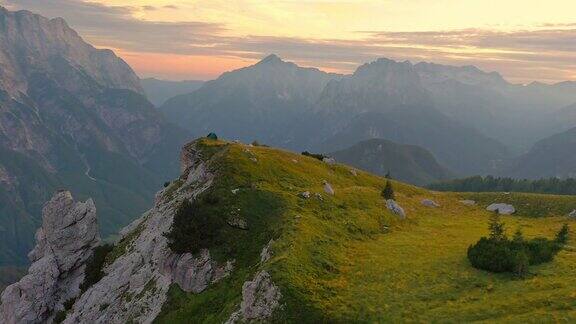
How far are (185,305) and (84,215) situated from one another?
51.6 meters

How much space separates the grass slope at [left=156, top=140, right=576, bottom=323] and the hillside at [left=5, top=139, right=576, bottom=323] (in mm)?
141

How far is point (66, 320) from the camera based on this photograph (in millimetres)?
65312

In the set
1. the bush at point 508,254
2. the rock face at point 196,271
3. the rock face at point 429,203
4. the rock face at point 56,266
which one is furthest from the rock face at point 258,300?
the rock face at point 429,203

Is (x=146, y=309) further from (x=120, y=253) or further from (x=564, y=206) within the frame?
(x=564, y=206)

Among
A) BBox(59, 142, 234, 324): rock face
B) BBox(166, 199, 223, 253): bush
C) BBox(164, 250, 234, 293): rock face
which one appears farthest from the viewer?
BBox(166, 199, 223, 253): bush

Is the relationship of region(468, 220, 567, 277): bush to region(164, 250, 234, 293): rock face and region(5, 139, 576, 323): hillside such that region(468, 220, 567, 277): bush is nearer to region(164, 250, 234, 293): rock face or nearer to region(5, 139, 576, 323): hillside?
region(5, 139, 576, 323): hillside

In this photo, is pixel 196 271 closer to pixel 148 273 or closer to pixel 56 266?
pixel 148 273

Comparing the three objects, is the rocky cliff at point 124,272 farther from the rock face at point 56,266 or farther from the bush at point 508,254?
the bush at point 508,254

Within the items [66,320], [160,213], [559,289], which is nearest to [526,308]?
[559,289]

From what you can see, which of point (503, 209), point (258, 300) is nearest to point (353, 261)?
point (258, 300)

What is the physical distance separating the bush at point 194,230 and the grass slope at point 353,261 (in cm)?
136

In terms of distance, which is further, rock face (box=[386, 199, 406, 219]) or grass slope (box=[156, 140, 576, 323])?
rock face (box=[386, 199, 406, 219])

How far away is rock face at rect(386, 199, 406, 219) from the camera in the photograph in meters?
69.0

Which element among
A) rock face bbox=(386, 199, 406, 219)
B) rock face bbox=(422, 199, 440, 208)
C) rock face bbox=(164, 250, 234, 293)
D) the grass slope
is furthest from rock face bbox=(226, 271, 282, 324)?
rock face bbox=(422, 199, 440, 208)
